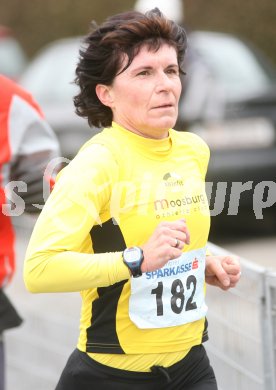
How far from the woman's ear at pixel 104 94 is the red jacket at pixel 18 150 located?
0.80 meters

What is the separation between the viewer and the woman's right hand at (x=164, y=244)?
8.93ft

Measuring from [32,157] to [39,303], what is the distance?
164 centimetres

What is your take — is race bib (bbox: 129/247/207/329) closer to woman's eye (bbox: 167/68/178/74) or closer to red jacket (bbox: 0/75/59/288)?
woman's eye (bbox: 167/68/178/74)

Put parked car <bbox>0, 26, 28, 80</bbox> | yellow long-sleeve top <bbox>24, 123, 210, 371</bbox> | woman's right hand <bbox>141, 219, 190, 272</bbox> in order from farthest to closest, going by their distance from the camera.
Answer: parked car <bbox>0, 26, 28, 80</bbox> → yellow long-sleeve top <bbox>24, 123, 210, 371</bbox> → woman's right hand <bbox>141, 219, 190, 272</bbox>

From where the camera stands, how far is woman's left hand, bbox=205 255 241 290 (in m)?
3.15

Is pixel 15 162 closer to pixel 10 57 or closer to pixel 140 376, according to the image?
pixel 140 376

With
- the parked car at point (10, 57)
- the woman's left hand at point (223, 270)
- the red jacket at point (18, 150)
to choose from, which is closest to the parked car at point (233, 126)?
the red jacket at point (18, 150)

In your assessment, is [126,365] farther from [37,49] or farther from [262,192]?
[37,49]

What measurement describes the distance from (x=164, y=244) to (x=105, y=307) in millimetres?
376

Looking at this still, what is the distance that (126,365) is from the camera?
9.91 feet

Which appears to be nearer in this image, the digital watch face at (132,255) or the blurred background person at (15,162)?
the digital watch face at (132,255)

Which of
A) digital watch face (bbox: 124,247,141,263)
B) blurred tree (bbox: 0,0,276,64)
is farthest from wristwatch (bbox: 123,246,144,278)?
blurred tree (bbox: 0,0,276,64)

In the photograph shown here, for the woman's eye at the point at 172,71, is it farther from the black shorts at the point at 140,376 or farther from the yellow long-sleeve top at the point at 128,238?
the black shorts at the point at 140,376

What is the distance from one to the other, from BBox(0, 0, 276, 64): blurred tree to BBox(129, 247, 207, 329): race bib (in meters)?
11.8
